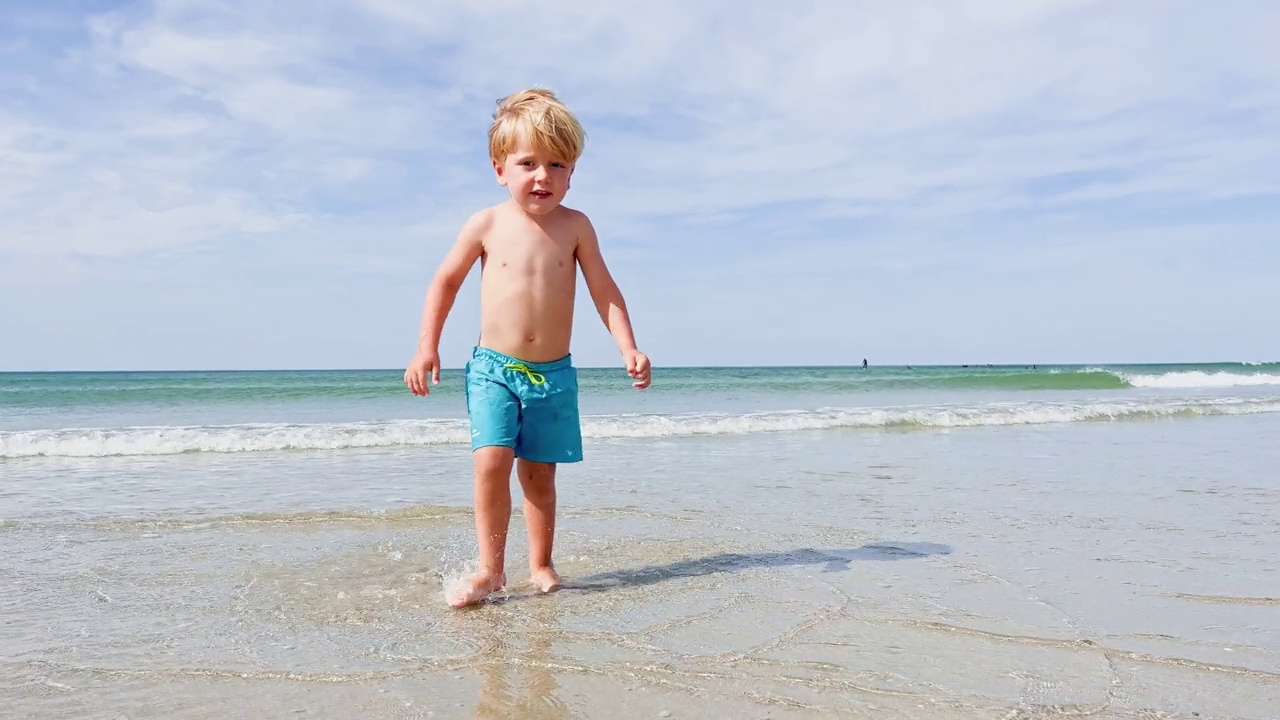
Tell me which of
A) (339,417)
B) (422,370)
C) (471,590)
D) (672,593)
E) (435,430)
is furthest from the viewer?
(339,417)

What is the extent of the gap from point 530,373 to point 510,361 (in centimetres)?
8

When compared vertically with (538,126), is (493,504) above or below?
below

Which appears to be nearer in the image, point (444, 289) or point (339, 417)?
point (444, 289)

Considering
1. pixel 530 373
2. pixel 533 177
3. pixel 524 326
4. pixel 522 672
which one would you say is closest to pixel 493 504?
pixel 530 373

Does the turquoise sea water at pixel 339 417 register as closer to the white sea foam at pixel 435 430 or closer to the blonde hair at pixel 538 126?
the white sea foam at pixel 435 430

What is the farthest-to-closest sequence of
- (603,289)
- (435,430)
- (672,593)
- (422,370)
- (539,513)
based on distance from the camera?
(435,430) < (603,289) < (539,513) < (422,370) < (672,593)

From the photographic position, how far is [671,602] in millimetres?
2965

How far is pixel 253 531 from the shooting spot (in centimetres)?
436

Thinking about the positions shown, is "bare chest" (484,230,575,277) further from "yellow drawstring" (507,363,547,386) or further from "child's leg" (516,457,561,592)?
"child's leg" (516,457,561,592)

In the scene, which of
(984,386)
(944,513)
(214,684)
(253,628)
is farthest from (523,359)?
(984,386)

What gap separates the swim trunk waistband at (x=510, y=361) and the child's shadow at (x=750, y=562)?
79cm

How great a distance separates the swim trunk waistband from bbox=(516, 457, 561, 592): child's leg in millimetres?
361

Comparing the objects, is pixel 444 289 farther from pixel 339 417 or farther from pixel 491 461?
pixel 339 417

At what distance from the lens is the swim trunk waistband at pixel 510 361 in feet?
10.6
